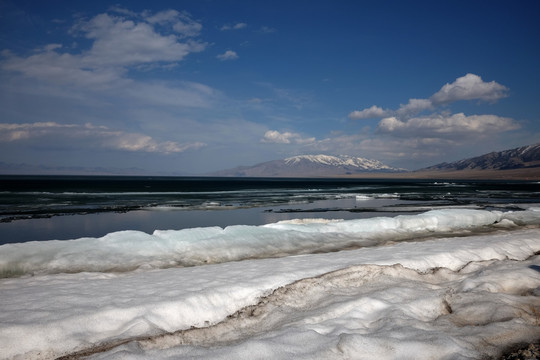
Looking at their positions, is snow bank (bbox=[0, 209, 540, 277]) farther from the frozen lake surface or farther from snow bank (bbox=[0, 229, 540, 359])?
snow bank (bbox=[0, 229, 540, 359])

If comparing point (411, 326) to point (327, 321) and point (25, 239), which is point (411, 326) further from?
point (25, 239)

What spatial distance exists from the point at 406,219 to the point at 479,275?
33.3 feet

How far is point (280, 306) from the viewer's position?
20.5ft

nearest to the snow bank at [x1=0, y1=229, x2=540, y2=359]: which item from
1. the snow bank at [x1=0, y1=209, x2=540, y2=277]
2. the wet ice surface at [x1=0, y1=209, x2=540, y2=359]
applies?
the wet ice surface at [x1=0, y1=209, x2=540, y2=359]

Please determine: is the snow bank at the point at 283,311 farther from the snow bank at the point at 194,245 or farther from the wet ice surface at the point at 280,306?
the snow bank at the point at 194,245

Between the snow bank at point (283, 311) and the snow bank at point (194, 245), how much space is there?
181cm

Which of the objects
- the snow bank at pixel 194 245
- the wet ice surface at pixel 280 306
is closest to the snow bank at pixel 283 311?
the wet ice surface at pixel 280 306

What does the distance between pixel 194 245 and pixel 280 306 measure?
21.3 ft

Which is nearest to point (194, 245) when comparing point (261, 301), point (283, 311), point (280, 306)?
point (261, 301)

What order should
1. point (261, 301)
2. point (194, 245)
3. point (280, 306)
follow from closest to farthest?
point (280, 306) < point (261, 301) < point (194, 245)

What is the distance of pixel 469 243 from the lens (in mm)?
11156

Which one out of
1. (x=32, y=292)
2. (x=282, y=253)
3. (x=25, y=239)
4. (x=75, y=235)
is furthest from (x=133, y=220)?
(x=32, y=292)

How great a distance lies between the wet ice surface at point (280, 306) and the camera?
448cm

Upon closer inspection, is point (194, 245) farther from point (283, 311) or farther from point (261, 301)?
point (283, 311)
